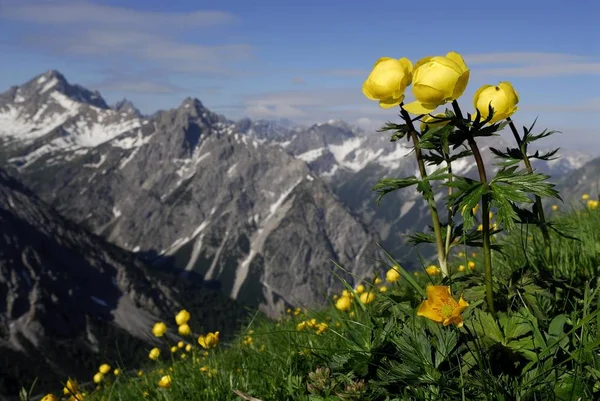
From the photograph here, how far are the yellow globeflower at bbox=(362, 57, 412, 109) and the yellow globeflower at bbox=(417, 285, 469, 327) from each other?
1.20m

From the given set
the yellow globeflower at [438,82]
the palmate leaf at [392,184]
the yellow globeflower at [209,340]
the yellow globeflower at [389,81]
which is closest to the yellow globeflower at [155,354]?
the yellow globeflower at [209,340]

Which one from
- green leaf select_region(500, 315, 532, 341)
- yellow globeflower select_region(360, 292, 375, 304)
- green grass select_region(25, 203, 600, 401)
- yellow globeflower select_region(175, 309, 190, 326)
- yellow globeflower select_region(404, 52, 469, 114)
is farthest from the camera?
yellow globeflower select_region(175, 309, 190, 326)

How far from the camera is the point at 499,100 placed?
319cm

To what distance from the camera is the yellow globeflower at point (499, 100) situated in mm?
3182

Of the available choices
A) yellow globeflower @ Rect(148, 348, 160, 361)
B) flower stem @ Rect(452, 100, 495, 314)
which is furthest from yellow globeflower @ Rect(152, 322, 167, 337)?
flower stem @ Rect(452, 100, 495, 314)

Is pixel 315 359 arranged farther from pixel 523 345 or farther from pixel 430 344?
pixel 523 345

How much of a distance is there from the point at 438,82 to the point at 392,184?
26.1 inches

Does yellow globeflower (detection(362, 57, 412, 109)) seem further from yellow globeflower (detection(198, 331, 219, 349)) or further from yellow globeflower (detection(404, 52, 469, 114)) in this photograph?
yellow globeflower (detection(198, 331, 219, 349))

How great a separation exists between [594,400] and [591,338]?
37 cm

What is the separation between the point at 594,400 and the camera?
2656 mm

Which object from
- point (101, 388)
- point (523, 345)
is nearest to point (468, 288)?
point (523, 345)

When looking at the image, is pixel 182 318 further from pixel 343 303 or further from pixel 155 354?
pixel 343 303

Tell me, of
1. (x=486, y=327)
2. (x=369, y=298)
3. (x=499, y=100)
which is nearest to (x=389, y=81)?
(x=499, y=100)

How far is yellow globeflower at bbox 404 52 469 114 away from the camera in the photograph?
2.74 m
